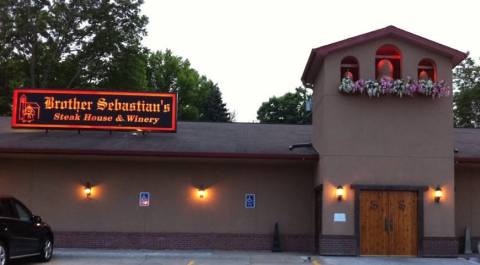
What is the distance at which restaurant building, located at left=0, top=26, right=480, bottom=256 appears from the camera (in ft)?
62.2

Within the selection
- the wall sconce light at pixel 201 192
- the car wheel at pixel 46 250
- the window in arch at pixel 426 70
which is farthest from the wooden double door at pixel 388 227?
the car wheel at pixel 46 250

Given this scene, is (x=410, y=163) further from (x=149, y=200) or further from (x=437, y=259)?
(x=149, y=200)

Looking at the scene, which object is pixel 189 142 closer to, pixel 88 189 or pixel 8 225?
pixel 88 189

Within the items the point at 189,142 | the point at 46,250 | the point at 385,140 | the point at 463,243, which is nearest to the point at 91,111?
the point at 189,142

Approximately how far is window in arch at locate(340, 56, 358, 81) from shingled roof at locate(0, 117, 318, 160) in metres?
2.80

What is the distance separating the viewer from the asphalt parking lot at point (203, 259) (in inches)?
658

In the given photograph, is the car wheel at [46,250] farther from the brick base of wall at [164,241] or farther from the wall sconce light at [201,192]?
the wall sconce light at [201,192]

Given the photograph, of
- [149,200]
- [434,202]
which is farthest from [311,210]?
[149,200]

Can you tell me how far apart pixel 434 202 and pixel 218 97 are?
44543 mm

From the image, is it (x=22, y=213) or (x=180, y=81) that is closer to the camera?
(x=22, y=213)

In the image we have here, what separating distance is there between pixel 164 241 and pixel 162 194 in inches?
62.9

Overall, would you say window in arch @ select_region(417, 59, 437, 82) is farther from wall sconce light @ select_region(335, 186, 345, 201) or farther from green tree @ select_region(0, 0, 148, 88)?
green tree @ select_region(0, 0, 148, 88)

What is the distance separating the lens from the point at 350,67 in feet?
64.8

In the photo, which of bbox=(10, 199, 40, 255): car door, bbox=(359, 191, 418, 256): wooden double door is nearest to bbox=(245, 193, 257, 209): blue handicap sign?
bbox=(359, 191, 418, 256): wooden double door
